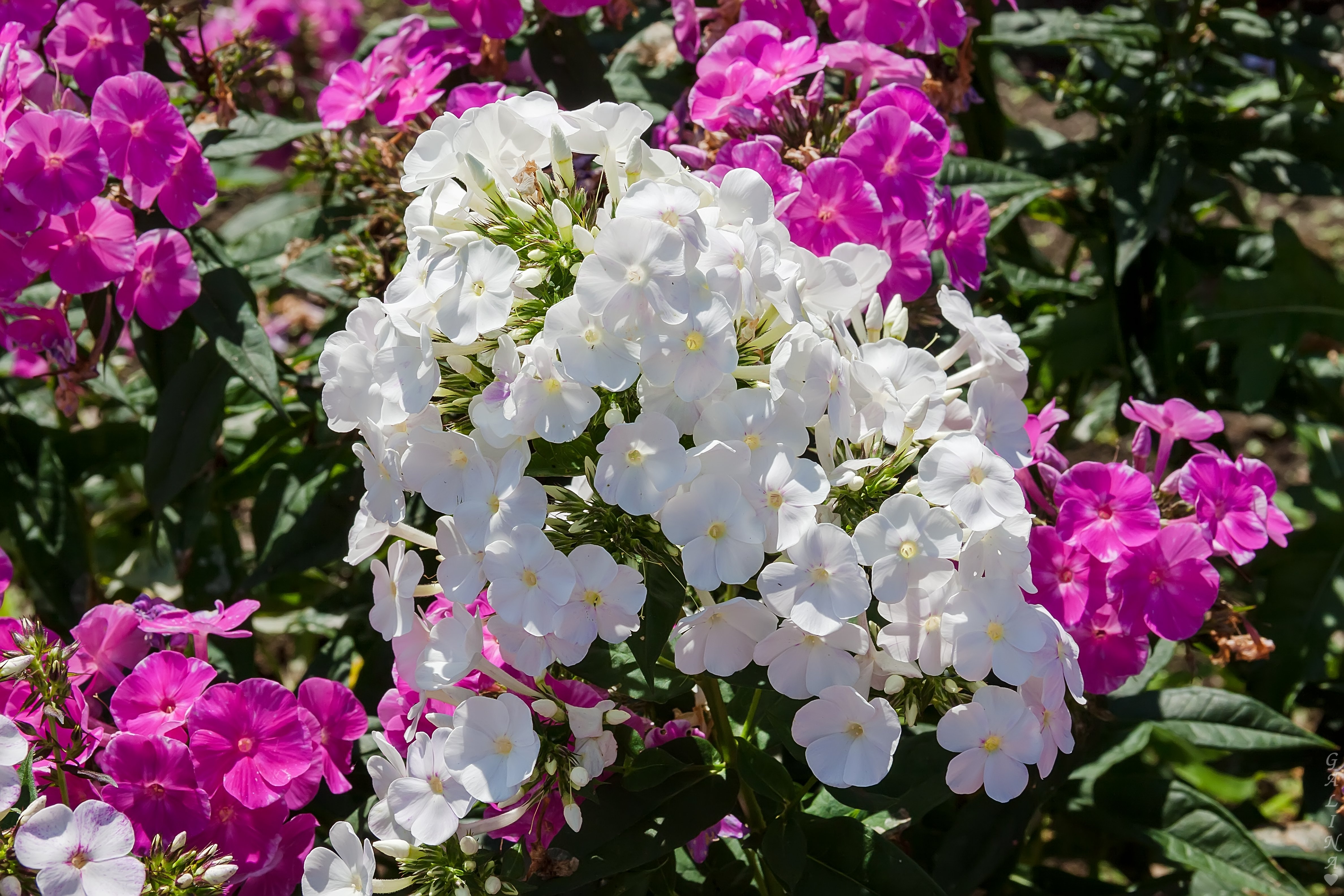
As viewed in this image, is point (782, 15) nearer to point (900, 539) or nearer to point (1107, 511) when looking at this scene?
point (1107, 511)

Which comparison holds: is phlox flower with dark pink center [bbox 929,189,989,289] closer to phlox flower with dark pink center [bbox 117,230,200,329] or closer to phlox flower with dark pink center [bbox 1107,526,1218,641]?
phlox flower with dark pink center [bbox 1107,526,1218,641]

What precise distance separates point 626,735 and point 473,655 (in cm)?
24

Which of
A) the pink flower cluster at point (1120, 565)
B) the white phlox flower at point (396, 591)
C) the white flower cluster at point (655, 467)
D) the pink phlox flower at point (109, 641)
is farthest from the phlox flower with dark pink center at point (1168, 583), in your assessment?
the pink phlox flower at point (109, 641)

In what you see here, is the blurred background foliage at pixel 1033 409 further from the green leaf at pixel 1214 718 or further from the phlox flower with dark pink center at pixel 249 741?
the phlox flower with dark pink center at pixel 249 741

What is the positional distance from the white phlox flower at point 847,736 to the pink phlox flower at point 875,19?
41.3 inches

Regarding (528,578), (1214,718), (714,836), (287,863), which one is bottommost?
(1214,718)

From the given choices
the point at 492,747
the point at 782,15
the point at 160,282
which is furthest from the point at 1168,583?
the point at 160,282

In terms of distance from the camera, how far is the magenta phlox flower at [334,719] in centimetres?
137

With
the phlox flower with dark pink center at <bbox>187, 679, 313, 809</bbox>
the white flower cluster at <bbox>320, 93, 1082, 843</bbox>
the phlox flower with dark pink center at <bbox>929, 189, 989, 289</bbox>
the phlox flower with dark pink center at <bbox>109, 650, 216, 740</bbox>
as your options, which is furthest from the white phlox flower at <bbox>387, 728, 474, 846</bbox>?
the phlox flower with dark pink center at <bbox>929, 189, 989, 289</bbox>

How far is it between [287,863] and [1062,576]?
3.19 ft

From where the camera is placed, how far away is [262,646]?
9.11ft

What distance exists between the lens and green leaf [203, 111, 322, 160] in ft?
6.00

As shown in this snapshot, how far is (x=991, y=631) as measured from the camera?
1037 mm

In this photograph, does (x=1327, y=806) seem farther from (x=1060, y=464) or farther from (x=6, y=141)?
(x=6, y=141)
